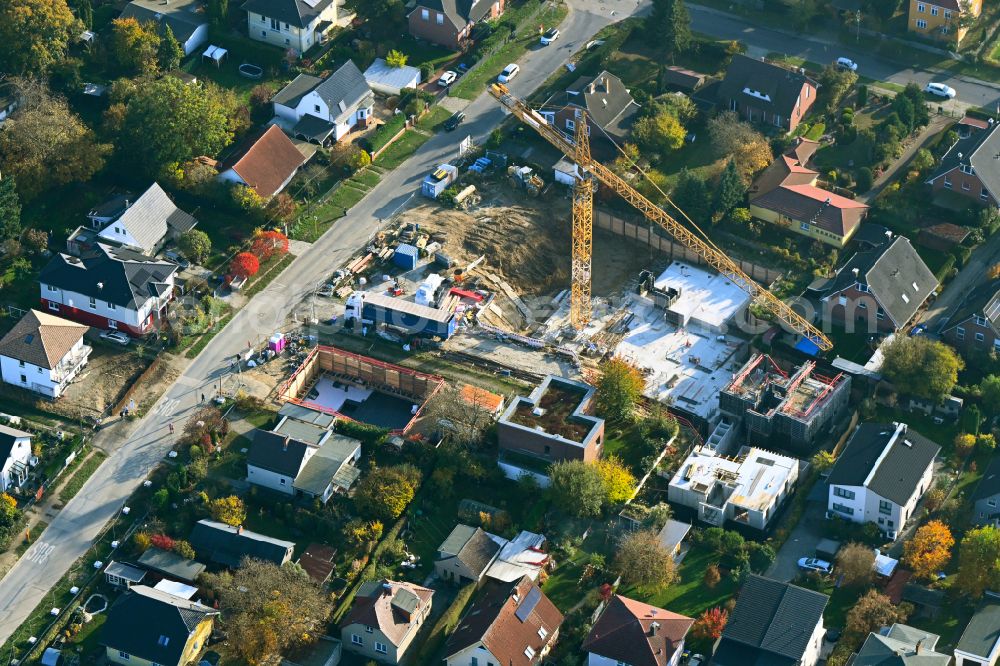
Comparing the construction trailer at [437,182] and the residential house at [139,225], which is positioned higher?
the construction trailer at [437,182]

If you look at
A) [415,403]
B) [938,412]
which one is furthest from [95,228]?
[938,412]

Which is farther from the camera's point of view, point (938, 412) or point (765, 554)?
point (938, 412)

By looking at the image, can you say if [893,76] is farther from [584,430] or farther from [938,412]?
[584,430]

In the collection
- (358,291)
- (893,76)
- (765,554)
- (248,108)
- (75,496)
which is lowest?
(75,496)

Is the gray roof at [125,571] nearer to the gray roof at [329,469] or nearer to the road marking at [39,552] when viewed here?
the road marking at [39,552]

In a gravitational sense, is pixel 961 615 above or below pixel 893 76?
below

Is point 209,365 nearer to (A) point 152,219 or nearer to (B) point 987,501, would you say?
(A) point 152,219

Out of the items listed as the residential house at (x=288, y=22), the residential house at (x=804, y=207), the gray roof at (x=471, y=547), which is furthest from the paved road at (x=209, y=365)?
the residential house at (x=804, y=207)
